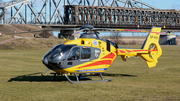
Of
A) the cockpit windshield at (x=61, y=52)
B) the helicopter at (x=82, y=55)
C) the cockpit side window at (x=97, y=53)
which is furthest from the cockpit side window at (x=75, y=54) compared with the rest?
the cockpit side window at (x=97, y=53)

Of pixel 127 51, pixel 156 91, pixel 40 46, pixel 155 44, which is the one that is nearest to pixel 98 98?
pixel 156 91

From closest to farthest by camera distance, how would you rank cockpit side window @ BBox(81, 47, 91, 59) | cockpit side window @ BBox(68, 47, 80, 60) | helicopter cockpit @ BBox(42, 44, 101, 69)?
helicopter cockpit @ BBox(42, 44, 101, 69) < cockpit side window @ BBox(68, 47, 80, 60) < cockpit side window @ BBox(81, 47, 91, 59)

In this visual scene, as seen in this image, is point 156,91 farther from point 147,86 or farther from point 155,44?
point 155,44

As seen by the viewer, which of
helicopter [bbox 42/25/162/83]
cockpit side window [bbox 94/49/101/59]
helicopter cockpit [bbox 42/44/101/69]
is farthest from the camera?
cockpit side window [bbox 94/49/101/59]

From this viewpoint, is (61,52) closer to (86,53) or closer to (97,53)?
(86,53)

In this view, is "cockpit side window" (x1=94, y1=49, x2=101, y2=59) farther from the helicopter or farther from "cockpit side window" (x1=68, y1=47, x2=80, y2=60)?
"cockpit side window" (x1=68, y1=47, x2=80, y2=60)

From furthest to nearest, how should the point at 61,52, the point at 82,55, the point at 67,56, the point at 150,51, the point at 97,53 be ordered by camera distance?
the point at 150,51, the point at 97,53, the point at 82,55, the point at 67,56, the point at 61,52

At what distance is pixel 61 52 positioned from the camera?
597 inches

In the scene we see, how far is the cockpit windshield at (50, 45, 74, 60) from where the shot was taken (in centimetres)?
1504

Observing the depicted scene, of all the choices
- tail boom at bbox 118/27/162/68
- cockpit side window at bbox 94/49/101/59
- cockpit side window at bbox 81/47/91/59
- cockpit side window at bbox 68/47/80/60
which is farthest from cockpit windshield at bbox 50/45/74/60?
tail boom at bbox 118/27/162/68

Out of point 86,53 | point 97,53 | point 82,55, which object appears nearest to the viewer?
point 82,55

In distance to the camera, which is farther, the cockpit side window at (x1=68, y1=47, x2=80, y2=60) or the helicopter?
the cockpit side window at (x1=68, y1=47, x2=80, y2=60)

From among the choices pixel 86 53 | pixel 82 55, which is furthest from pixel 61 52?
pixel 86 53

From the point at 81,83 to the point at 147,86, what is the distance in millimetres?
3839
